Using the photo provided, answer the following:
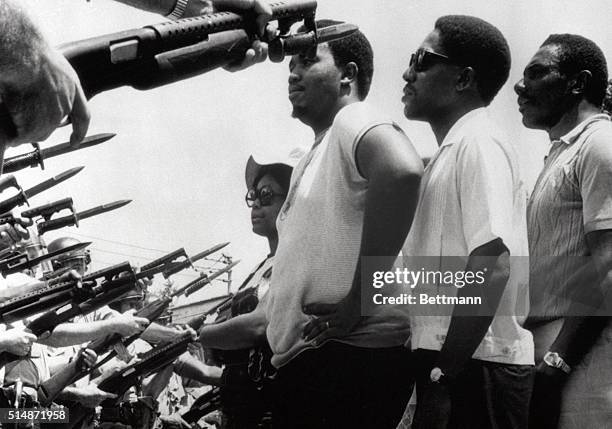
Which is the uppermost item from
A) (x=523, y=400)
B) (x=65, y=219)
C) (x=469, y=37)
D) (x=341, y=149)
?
(x=469, y=37)

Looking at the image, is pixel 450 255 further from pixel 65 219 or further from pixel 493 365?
pixel 65 219

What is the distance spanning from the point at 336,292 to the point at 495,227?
1.98 ft

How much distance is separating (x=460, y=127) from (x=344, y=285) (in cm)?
86

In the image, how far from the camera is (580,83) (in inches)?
141

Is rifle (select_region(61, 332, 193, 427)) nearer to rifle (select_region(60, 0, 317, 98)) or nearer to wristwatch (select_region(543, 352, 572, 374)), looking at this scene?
wristwatch (select_region(543, 352, 572, 374))

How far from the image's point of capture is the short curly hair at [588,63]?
141 inches

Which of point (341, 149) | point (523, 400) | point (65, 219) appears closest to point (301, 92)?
point (341, 149)

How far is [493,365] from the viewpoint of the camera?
9.35 feet

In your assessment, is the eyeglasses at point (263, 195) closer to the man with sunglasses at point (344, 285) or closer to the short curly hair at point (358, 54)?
the short curly hair at point (358, 54)

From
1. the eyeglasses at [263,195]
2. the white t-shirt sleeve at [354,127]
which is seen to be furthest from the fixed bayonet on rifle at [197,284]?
the white t-shirt sleeve at [354,127]

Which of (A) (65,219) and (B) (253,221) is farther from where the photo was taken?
(A) (65,219)

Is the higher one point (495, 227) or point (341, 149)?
point (341, 149)

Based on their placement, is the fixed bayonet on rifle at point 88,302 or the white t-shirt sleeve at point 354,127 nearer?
the white t-shirt sleeve at point 354,127

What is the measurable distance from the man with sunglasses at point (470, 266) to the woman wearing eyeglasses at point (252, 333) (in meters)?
1.08
